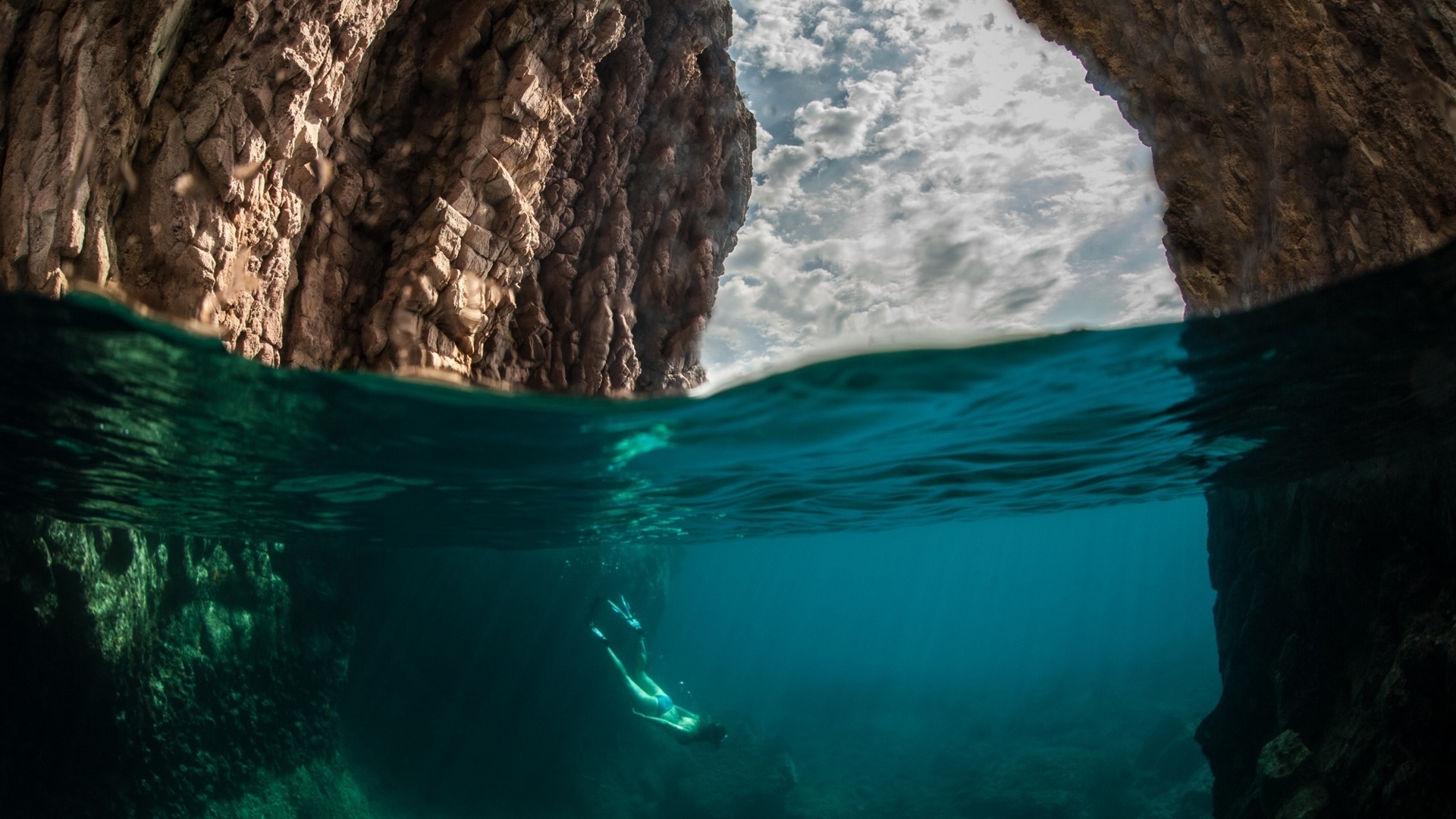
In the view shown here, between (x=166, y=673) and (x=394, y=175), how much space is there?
570 inches

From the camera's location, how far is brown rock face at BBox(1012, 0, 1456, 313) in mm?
5258

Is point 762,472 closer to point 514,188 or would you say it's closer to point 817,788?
point 514,188

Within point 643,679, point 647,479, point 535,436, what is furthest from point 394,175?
point 643,679

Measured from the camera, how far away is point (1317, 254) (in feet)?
21.4

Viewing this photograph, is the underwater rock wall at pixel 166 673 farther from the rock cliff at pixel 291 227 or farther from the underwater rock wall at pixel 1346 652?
the underwater rock wall at pixel 1346 652

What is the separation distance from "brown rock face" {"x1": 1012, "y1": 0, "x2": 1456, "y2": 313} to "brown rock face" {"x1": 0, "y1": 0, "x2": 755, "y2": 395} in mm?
6470

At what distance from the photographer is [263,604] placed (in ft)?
61.1

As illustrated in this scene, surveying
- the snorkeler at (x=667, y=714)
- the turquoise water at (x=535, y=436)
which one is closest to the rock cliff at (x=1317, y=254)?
the turquoise water at (x=535, y=436)

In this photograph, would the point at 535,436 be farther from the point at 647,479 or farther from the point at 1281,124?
the point at 1281,124

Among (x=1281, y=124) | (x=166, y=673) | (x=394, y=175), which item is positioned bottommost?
(x=166, y=673)

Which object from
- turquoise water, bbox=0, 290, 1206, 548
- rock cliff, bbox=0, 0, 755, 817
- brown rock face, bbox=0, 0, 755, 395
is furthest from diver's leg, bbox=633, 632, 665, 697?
brown rock face, bbox=0, 0, 755, 395

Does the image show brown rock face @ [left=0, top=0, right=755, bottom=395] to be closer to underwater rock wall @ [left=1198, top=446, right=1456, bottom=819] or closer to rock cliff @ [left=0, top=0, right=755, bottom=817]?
rock cliff @ [left=0, top=0, right=755, bottom=817]

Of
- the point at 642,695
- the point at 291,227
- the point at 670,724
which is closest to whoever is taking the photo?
the point at 291,227

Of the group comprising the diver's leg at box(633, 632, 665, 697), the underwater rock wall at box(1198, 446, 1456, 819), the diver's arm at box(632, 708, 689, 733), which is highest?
the underwater rock wall at box(1198, 446, 1456, 819)
